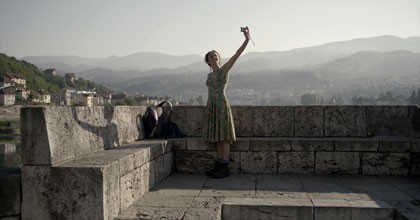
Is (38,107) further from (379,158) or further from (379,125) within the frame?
(379,125)

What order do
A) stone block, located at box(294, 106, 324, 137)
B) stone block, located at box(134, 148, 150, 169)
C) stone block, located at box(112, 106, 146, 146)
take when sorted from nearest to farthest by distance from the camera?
stone block, located at box(134, 148, 150, 169), stone block, located at box(112, 106, 146, 146), stone block, located at box(294, 106, 324, 137)

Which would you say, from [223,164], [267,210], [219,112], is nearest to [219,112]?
[219,112]

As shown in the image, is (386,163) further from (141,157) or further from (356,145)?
(141,157)

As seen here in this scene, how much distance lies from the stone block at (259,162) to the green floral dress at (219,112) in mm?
775

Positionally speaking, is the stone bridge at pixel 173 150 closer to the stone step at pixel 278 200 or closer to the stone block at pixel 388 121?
the stone block at pixel 388 121

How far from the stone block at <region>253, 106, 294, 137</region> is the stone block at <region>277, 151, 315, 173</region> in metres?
0.85

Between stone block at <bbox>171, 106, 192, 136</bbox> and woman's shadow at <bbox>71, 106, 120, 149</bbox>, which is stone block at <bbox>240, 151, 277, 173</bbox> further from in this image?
woman's shadow at <bbox>71, 106, 120, 149</bbox>

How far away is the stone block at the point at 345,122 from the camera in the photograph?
7270 mm

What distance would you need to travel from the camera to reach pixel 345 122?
7293mm

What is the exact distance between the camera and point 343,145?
6516 millimetres

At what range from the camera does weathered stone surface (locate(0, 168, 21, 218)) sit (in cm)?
381

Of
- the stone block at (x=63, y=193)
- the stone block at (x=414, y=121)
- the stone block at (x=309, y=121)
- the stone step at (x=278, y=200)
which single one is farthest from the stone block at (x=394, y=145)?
the stone block at (x=63, y=193)

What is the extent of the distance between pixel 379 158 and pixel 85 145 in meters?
4.95

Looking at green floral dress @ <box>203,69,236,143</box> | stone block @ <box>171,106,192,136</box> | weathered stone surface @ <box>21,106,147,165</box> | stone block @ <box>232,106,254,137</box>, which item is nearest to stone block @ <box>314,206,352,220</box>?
green floral dress @ <box>203,69,236,143</box>
